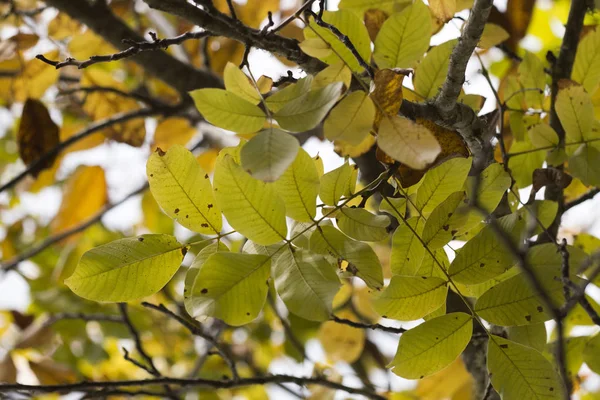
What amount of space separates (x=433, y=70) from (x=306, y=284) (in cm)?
38

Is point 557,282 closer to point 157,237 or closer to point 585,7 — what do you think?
point 157,237

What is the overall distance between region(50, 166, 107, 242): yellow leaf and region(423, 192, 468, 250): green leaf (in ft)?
3.85

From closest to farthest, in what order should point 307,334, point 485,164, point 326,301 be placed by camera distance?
point 326,301
point 485,164
point 307,334

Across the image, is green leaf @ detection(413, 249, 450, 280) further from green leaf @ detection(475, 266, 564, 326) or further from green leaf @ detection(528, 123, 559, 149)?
green leaf @ detection(528, 123, 559, 149)

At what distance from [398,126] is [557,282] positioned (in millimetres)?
226

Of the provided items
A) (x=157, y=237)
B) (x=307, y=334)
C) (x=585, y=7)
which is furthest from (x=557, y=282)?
(x=307, y=334)

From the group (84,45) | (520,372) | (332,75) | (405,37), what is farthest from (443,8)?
(84,45)

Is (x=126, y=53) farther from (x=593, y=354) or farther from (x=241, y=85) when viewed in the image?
(x=593, y=354)

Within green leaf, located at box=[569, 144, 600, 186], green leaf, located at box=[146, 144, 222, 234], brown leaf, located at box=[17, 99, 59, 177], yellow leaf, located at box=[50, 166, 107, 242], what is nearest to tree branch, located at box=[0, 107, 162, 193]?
brown leaf, located at box=[17, 99, 59, 177]

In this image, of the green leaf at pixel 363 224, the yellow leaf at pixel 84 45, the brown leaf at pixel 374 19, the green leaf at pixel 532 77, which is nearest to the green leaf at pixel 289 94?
the green leaf at pixel 363 224

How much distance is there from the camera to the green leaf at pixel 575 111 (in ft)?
2.36

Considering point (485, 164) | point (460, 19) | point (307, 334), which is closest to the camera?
point (485, 164)

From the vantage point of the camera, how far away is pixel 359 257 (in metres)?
0.59

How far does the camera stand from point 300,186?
1.92ft
